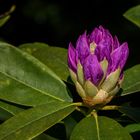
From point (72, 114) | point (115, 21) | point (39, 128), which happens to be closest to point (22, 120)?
point (39, 128)

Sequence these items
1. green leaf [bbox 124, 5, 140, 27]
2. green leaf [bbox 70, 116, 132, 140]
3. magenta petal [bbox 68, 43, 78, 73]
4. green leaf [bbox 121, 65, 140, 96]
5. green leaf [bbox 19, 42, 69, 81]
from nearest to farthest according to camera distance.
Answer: green leaf [bbox 70, 116, 132, 140] < magenta petal [bbox 68, 43, 78, 73] < green leaf [bbox 121, 65, 140, 96] < green leaf [bbox 19, 42, 69, 81] < green leaf [bbox 124, 5, 140, 27]

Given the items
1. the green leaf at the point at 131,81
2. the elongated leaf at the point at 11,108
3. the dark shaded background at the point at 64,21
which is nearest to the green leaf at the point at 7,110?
the elongated leaf at the point at 11,108

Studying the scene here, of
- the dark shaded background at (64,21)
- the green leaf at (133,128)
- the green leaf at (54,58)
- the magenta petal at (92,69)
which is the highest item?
the magenta petal at (92,69)

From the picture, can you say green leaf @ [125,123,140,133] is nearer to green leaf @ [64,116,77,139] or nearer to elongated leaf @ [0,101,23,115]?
green leaf @ [64,116,77,139]

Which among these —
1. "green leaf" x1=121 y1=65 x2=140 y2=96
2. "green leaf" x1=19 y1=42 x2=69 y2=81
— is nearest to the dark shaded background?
"green leaf" x1=19 y1=42 x2=69 y2=81

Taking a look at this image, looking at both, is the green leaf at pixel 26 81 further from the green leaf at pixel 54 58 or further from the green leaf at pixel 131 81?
the green leaf at pixel 131 81

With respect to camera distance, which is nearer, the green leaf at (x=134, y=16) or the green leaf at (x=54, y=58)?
the green leaf at (x=54, y=58)

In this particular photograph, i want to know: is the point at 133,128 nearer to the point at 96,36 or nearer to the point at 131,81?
the point at 131,81
